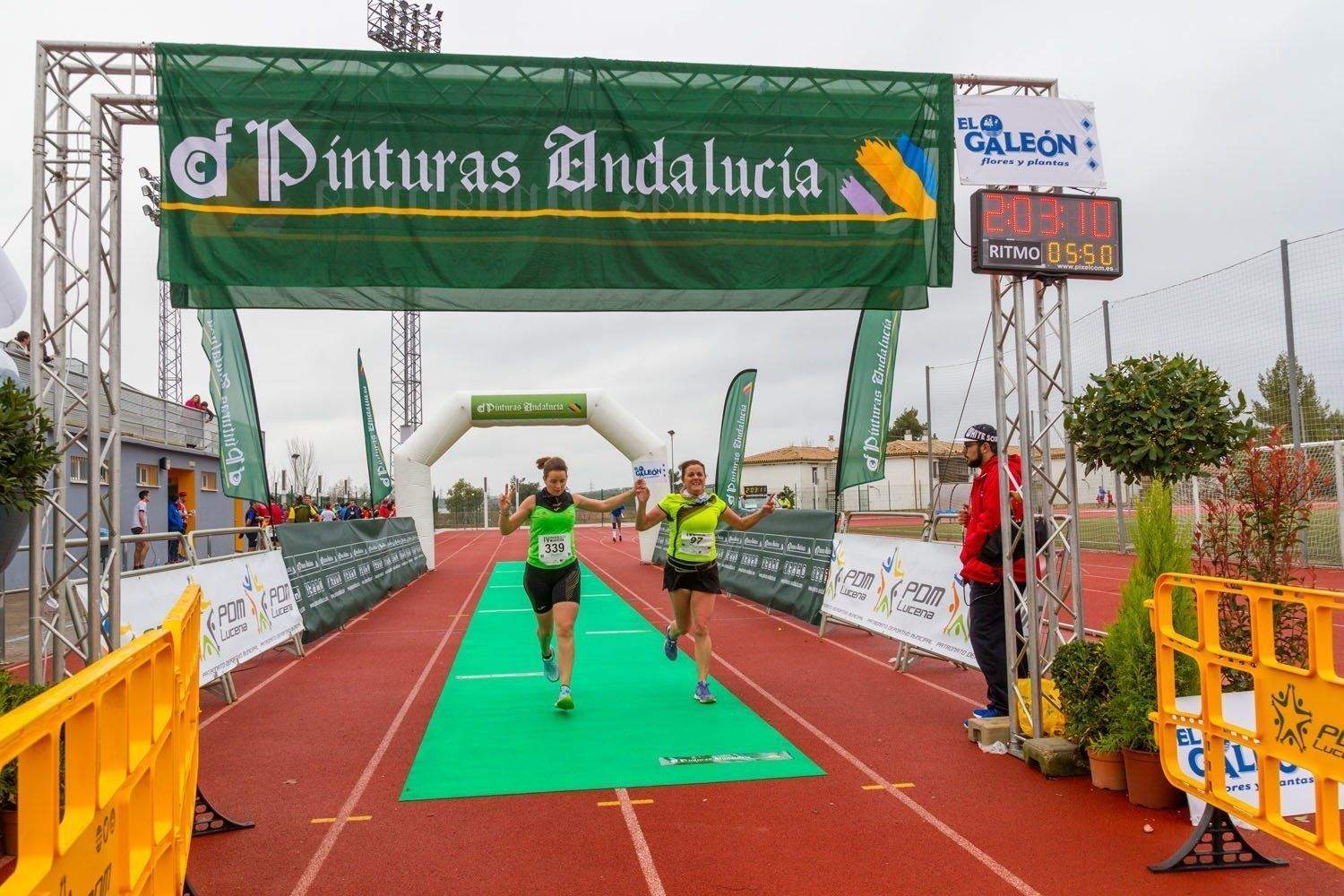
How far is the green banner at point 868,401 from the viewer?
13461 mm

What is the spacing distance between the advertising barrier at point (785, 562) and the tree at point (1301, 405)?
734cm

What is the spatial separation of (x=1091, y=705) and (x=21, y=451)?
19.9 feet

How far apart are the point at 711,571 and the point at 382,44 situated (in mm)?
46082

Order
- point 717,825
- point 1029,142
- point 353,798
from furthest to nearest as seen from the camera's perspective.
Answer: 1. point 1029,142
2. point 353,798
3. point 717,825

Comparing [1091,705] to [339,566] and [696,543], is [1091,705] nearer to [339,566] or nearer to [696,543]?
[696,543]

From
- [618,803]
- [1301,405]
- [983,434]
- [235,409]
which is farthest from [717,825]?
[1301,405]

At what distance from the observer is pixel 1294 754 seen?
353 centimetres

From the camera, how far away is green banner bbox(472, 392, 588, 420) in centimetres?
2242

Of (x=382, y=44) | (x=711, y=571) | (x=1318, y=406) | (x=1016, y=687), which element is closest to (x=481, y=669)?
(x=711, y=571)

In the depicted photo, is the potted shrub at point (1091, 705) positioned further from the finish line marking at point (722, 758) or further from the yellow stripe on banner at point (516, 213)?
the yellow stripe on banner at point (516, 213)

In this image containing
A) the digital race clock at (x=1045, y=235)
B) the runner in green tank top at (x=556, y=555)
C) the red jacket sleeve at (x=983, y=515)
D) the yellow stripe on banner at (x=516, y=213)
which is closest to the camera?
the digital race clock at (x=1045, y=235)

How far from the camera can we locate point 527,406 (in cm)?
2247

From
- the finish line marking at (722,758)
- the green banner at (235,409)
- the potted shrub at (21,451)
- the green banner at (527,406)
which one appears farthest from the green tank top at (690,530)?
the green banner at (527,406)

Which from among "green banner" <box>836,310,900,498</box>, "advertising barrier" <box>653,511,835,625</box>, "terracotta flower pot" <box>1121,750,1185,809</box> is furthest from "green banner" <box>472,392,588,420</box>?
"terracotta flower pot" <box>1121,750,1185,809</box>
